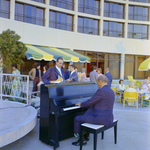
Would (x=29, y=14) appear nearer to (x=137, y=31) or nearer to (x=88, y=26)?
(x=88, y=26)

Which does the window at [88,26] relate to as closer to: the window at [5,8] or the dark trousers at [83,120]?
the window at [5,8]

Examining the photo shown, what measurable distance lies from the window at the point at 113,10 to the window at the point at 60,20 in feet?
16.1

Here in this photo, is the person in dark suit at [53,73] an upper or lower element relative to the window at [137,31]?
lower

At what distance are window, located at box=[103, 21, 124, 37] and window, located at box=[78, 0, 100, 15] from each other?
6.04 ft

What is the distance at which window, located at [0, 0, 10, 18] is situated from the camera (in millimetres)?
12870

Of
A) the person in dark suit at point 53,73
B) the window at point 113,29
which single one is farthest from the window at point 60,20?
the person in dark suit at point 53,73

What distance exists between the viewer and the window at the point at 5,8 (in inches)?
507

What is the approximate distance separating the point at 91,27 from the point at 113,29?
10.0ft

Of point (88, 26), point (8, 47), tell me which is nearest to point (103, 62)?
point (88, 26)

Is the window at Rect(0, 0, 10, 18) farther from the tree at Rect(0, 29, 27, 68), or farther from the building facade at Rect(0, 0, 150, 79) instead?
the tree at Rect(0, 29, 27, 68)

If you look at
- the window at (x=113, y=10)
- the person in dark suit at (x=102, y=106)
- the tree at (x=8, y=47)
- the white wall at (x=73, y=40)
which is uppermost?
the window at (x=113, y=10)

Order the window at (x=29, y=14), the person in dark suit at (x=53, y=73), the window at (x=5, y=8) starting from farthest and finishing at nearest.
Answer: the window at (x=29, y=14) → the window at (x=5, y=8) → the person in dark suit at (x=53, y=73)

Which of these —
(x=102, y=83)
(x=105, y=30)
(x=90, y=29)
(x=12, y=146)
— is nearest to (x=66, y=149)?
(x=12, y=146)

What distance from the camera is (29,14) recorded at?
14289mm
